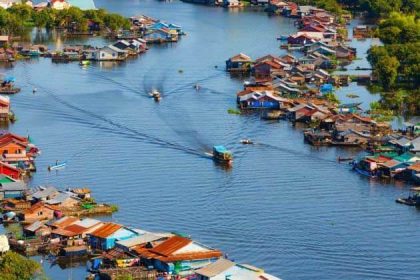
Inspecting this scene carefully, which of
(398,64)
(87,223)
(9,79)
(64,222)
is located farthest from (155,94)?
(87,223)

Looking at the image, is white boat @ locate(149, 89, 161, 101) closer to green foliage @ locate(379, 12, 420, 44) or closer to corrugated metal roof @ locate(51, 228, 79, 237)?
green foliage @ locate(379, 12, 420, 44)

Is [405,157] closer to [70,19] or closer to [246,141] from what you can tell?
[246,141]

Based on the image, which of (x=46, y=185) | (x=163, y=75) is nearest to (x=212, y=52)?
(x=163, y=75)

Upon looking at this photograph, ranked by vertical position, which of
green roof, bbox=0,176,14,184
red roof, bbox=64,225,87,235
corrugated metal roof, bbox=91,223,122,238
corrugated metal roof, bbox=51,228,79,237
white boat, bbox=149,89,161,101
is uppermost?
corrugated metal roof, bbox=91,223,122,238

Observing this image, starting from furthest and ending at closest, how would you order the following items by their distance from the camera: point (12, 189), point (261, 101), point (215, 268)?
1. point (261, 101)
2. point (12, 189)
3. point (215, 268)

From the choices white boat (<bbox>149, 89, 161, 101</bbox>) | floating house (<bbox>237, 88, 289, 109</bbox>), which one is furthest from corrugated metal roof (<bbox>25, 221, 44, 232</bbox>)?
white boat (<bbox>149, 89, 161, 101</bbox>)

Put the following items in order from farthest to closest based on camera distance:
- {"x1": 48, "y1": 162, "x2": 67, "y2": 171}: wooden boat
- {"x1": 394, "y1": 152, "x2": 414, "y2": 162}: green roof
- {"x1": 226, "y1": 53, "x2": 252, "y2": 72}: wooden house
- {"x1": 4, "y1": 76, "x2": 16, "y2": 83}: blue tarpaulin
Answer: {"x1": 226, "y1": 53, "x2": 252, "y2": 72}: wooden house, {"x1": 4, "y1": 76, "x2": 16, "y2": 83}: blue tarpaulin, {"x1": 394, "y1": 152, "x2": 414, "y2": 162}: green roof, {"x1": 48, "y1": 162, "x2": 67, "y2": 171}: wooden boat

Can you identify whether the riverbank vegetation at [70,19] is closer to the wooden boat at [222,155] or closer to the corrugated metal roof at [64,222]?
the wooden boat at [222,155]
